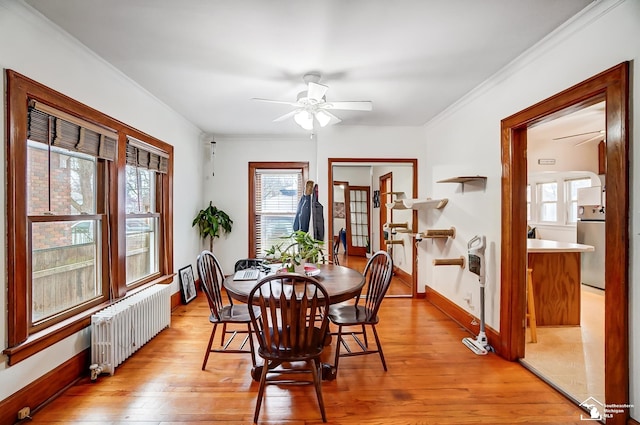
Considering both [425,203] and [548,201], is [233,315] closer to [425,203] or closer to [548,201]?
[425,203]

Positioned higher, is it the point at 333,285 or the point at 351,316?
the point at 333,285

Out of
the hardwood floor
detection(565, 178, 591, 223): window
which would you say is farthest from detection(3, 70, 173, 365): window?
detection(565, 178, 591, 223): window

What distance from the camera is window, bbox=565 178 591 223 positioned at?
5.40 metres

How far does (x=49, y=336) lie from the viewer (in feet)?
6.57

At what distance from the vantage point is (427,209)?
4371mm

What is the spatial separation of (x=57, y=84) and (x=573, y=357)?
4607mm

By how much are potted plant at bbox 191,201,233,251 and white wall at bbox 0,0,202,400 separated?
1469 millimetres

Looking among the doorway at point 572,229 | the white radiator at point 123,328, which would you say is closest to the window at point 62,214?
the white radiator at point 123,328

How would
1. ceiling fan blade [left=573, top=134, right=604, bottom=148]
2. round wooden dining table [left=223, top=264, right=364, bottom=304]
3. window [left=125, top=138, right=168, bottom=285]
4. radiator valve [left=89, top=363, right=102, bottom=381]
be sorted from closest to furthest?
1. round wooden dining table [left=223, top=264, right=364, bottom=304]
2. radiator valve [left=89, top=363, right=102, bottom=381]
3. window [left=125, top=138, right=168, bottom=285]
4. ceiling fan blade [left=573, top=134, right=604, bottom=148]

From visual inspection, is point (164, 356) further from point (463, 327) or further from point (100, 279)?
point (463, 327)

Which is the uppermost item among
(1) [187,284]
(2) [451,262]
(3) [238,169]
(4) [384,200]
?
(3) [238,169]

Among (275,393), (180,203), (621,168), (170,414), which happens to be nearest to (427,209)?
(621,168)

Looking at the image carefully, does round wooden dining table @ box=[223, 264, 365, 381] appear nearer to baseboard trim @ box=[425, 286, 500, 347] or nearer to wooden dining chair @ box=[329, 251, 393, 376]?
wooden dining chair @ box=[329, 251, 393, 376]

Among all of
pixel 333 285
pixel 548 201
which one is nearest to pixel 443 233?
pixel 333 285
